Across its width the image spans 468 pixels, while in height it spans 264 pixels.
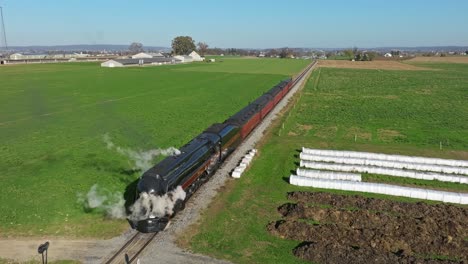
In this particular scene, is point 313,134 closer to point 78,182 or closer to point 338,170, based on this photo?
point 338,170

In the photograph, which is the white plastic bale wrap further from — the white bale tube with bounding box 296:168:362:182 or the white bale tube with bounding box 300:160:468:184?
the white bale tube with bounding box 296:168:362:182

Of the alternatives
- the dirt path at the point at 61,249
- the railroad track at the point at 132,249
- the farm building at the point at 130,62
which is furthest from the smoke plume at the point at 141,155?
the farm building at the point at 130,62

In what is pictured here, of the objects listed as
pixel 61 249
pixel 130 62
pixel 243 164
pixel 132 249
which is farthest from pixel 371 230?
pixel 130 62

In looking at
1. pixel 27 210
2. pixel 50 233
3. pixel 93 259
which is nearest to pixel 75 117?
pixel 27 210

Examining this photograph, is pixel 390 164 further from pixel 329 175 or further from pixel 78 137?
pixel 78 137

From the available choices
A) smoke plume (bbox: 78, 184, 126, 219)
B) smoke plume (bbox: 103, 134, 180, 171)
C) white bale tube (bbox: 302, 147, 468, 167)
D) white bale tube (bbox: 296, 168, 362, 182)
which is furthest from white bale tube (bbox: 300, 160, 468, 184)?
smoke plume (bbox: 78, 184, 126, 219)

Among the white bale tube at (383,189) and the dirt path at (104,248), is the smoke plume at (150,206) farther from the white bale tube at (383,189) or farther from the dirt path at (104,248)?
the white bale tube at (383,189)
